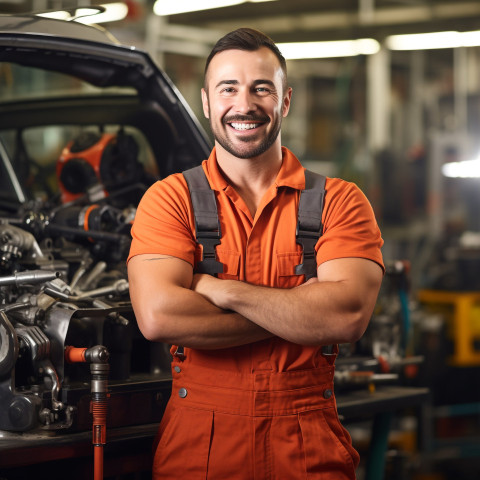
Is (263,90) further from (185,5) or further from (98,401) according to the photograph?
(185,5)

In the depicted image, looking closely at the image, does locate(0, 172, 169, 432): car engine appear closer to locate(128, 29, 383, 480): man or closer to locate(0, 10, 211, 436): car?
locate(0, 10, 211, 436): car

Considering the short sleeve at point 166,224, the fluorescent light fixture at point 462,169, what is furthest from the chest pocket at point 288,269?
the fluorescent light fixture at point 462,169

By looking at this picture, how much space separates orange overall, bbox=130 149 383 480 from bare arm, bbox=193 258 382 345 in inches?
2.2

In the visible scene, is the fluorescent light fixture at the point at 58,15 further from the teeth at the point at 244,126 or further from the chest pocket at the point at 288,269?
the chest pocket at the point at 288,269

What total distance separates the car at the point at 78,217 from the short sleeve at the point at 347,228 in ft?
2.16

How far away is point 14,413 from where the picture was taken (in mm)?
2379

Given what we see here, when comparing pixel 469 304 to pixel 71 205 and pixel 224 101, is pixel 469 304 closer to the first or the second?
pixel 71 205

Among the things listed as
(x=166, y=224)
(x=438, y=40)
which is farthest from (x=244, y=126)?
(x=438, y=40)

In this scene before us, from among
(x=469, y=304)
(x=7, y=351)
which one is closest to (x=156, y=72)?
(x=7, y=351)

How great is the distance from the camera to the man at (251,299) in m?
2.26

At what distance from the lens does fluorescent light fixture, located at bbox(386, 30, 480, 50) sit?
34.8 feet

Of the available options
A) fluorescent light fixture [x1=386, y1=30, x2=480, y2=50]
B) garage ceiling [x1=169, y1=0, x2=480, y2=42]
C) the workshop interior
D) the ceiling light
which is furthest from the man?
fluorescent light fixture [x1=386, y1=30, x2=480, y2=50]

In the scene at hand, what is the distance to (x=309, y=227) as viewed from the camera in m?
2.40

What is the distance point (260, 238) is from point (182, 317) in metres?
0.31
